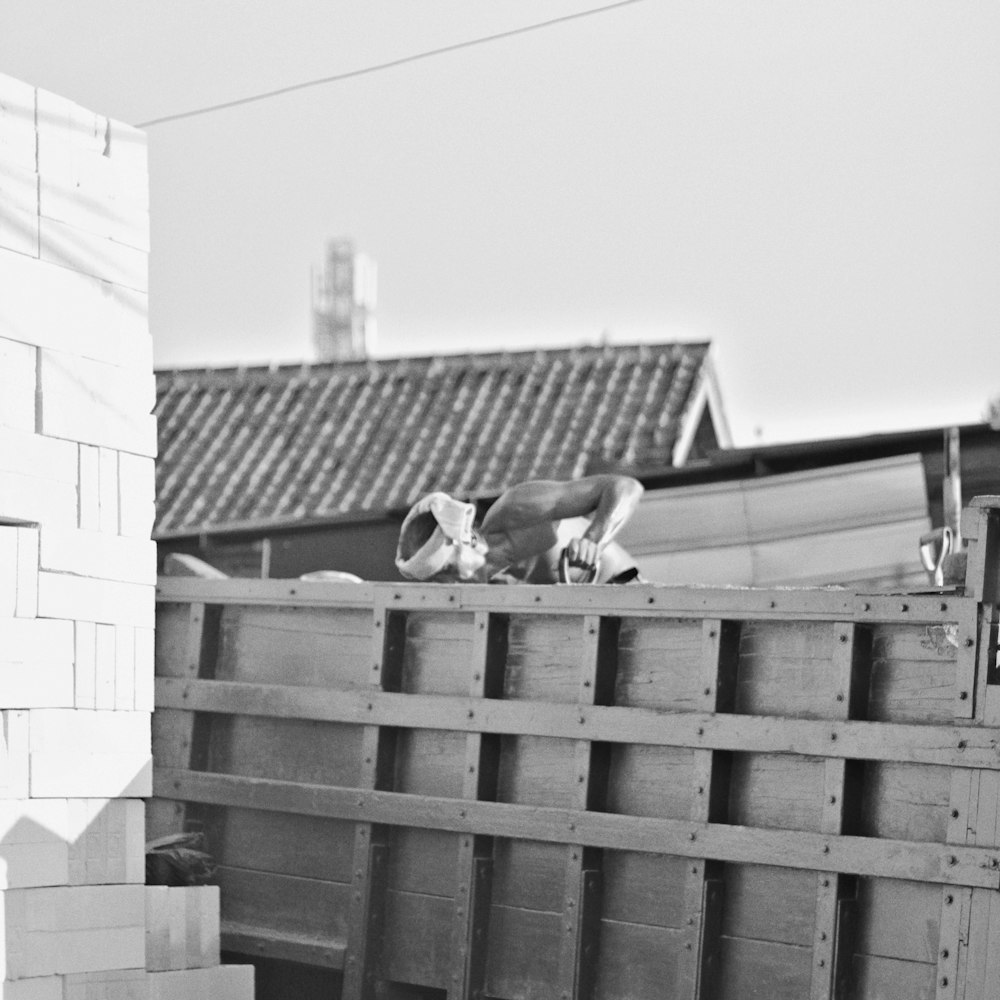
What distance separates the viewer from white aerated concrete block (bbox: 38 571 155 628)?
20.0 feet

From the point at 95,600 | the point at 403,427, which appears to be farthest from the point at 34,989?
the point at 403,427

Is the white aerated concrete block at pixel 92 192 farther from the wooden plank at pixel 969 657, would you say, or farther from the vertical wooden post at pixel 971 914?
the vertical wooden post at pixel 971 914

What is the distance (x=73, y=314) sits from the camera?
627 centimetres

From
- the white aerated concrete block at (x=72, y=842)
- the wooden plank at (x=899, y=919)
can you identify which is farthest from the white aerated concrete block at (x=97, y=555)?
the wooden plank at (x=899, y=919)

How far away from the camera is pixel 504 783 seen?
23.5 ft

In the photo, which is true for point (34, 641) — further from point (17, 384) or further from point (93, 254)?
point (93, 254)

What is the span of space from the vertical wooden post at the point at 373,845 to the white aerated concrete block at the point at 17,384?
1.89 meters

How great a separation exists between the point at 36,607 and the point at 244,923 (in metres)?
2.28

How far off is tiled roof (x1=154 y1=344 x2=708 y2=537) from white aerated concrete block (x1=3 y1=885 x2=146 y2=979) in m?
12.1

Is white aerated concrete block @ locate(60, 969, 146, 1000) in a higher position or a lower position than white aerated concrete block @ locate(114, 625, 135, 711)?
lower

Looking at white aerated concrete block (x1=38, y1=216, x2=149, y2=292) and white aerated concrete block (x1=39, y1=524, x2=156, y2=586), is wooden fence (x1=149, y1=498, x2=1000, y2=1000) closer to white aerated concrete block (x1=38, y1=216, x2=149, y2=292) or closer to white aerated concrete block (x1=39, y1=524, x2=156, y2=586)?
white aerated concrete block (x1=39, y1=524, x2=156, y2=586)

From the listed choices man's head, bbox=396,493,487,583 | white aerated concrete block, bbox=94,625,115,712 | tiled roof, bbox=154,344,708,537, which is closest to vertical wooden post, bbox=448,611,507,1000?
man's head, bbox=396,493,487,583

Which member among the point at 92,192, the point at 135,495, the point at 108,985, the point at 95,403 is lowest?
the point at 108,985

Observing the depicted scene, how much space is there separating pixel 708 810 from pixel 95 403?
243 cm
